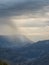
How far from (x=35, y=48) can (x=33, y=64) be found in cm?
7036

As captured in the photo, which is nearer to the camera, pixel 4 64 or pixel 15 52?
pixel 4 64

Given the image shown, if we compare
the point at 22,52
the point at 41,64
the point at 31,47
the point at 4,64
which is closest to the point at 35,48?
the point at 31,47

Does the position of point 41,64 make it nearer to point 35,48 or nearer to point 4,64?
point 4,64

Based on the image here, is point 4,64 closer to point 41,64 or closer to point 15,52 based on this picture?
point 41,64

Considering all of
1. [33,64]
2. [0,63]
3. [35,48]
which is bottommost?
[0,63]

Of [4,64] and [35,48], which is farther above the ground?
[35,48]

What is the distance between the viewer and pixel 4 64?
101 ft

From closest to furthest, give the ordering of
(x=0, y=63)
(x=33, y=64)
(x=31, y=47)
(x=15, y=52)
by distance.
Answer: (x=0, y=63)
(x=33, y=64)
(x=15, y=52)
(x=31, y=47)

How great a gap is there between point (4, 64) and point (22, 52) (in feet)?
328

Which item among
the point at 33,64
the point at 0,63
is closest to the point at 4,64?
the point at 0,63

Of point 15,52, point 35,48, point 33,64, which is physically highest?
point 35,48

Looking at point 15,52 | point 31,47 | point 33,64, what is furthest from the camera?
point 31,47

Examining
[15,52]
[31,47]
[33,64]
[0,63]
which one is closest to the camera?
[0,63]

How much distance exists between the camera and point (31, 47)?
15538 cm
